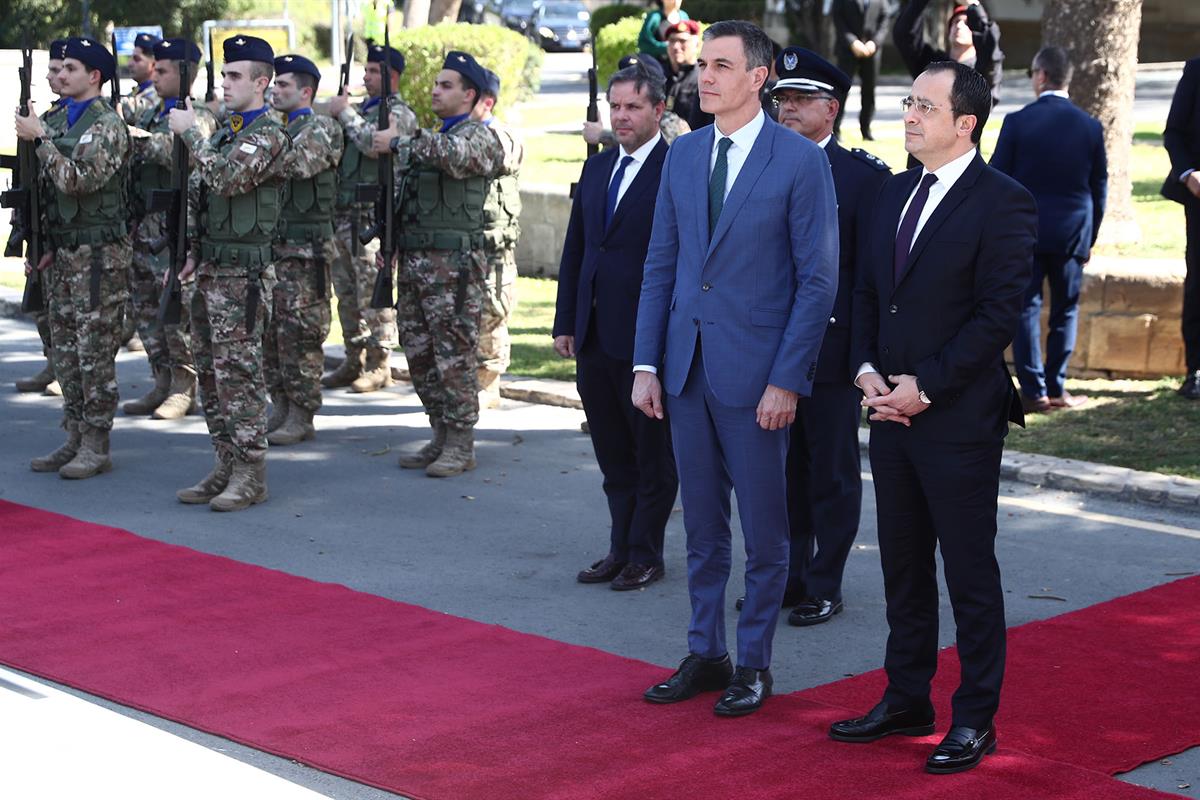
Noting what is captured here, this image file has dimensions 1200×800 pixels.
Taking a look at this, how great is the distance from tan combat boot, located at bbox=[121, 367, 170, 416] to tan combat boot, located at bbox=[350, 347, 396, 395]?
4.10 feet

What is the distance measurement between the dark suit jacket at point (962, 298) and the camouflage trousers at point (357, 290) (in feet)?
21.7

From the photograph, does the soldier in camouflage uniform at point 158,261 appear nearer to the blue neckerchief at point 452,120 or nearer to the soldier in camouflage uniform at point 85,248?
the soldier in camouflage uniform at point 85,248

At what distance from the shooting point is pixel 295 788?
4.90 m

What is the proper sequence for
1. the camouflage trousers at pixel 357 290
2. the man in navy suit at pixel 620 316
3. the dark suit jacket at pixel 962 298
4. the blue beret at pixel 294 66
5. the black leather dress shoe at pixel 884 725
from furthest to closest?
the camouflage trousers at pixel 357 290 < the blue beret at pixel 294 66 < the man in navy suit at pixel 620 316 < the black leather dress shoe at pixel 884 725 < the dark suit jacket at pixel 962 298

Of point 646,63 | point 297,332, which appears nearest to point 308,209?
point 297,332

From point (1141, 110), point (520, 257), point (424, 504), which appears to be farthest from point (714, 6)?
point (424, 504)

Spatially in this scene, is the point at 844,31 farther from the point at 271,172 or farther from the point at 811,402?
the point at 811,402

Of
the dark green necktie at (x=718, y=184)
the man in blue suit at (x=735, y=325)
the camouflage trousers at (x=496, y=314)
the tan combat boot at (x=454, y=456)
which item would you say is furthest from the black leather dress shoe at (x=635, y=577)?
the camouflage trousers at (x=496, y=314)

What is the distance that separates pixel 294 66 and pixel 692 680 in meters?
5.20

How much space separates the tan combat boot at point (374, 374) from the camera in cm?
1133

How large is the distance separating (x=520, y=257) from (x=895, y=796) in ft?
36.6

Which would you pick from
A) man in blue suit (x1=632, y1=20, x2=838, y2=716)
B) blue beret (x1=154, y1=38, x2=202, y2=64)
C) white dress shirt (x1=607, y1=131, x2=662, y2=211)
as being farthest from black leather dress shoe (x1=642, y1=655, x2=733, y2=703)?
blue beret (x1=154, y1=38, x2=202, y2=64)

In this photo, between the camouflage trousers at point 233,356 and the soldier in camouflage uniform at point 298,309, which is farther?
the soldier in camouflage uniform at point 298,309

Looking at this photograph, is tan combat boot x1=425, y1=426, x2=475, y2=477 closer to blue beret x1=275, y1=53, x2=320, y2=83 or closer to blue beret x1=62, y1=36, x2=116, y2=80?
blue beret x1=275, y1=53, x2=320, y2=83
